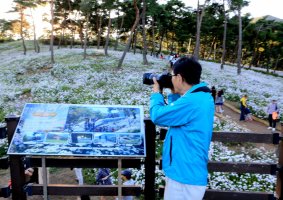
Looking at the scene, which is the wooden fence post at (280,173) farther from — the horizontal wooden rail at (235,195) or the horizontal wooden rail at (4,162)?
the horizontal wooden rail at (4,162)

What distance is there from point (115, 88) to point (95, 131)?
2149 cm

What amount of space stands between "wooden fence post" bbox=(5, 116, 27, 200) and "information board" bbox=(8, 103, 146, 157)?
0.22 m

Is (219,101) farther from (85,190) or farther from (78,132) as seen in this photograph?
(78,132)

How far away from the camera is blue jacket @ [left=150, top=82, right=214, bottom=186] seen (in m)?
3.29

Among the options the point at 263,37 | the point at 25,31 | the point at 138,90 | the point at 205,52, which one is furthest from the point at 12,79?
the point at 205,52

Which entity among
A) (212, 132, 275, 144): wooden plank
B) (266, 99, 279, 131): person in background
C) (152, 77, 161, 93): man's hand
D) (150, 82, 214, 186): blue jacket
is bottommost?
(266, 99, 279, 131): person in background

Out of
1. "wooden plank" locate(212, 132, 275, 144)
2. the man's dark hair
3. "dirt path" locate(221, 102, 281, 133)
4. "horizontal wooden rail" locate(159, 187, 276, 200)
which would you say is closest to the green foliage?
"dirt path" locate(221, 102, 281, 133)

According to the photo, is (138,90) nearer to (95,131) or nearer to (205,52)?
(95,131)

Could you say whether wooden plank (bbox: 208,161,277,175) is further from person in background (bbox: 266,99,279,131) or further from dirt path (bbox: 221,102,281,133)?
person in background (bbox: 266,99,279,131)

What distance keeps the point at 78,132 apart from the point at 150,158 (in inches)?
49.4

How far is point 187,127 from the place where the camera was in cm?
335

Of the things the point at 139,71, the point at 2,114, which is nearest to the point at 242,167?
the point at 2,114

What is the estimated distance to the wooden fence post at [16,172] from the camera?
432cm

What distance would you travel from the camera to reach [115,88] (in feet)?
83.9
